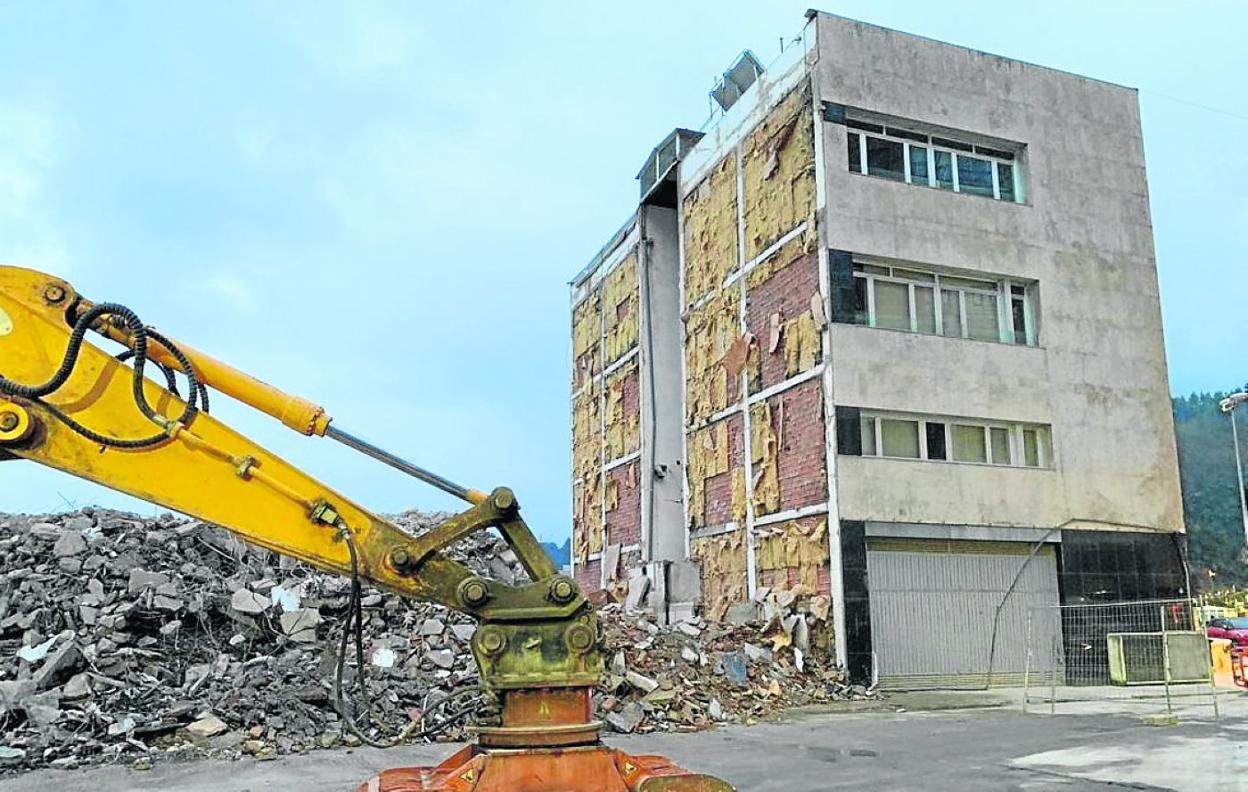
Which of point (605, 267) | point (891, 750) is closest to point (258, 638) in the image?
point (891, 750)

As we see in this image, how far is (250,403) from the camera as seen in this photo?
518 cm

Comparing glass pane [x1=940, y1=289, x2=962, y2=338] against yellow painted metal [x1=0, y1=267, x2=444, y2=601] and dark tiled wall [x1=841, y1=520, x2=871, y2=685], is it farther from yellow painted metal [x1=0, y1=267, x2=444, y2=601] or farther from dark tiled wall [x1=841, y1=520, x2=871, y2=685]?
yellow painted metal [x1=0, y1=267, x2=444, y2=601]

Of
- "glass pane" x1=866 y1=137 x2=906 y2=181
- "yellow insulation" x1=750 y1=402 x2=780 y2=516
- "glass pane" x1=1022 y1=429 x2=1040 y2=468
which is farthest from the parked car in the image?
"glass pane" x1=866 y1=137 x2=906 y2=181

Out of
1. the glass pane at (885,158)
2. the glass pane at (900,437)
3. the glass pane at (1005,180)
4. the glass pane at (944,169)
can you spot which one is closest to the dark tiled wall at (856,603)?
the glass pane at (900,437)

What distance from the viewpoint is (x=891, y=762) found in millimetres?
10711

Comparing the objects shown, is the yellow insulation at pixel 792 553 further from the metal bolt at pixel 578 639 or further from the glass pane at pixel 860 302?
the metal bolt at pixel 578 639

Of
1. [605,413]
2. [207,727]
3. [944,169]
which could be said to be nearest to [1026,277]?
[944,169]

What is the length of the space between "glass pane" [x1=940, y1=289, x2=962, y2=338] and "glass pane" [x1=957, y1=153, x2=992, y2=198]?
2275 millimetres

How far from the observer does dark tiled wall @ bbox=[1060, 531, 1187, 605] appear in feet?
67.8

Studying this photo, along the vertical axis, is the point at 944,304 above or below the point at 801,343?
above

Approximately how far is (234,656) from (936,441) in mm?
13300

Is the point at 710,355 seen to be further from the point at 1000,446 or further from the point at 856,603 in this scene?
the point at 856,603

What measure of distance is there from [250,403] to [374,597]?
11235 millimetres

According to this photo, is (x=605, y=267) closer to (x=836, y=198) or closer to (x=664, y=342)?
(x=664, y=342)
